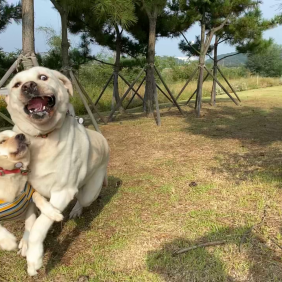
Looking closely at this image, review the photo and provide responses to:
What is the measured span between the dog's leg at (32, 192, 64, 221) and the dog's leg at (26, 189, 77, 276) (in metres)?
0.03

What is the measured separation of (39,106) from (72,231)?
1.26 metres

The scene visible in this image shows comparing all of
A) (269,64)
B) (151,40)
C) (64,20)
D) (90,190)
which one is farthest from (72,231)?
(269,64)

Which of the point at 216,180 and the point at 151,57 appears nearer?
the point at 216,180

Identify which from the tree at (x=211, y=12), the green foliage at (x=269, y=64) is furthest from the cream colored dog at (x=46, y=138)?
the green foliage at (x=269, y=64)

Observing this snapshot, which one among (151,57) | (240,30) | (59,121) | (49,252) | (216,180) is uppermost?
(240,30)

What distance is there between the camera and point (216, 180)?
3.81 metres

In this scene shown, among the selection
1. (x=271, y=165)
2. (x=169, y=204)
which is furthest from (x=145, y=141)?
(x=169, y=204)

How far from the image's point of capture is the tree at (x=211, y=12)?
33.3 ft

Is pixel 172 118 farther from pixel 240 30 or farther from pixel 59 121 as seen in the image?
pixel 59 121

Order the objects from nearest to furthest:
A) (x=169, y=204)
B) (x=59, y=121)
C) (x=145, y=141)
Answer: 1. (x=59, y=121)
2. (x=169, y=204)
3. (x=145, y=141)

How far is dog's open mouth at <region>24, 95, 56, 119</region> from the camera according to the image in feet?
6.75

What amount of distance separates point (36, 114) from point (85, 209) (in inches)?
59.9

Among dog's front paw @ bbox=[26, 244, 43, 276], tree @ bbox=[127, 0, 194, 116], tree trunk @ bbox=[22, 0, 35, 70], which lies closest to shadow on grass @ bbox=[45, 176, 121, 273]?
dog's front paw @ bbox=[26, 244, 43, 276]

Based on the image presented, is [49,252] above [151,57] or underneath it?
underneath
